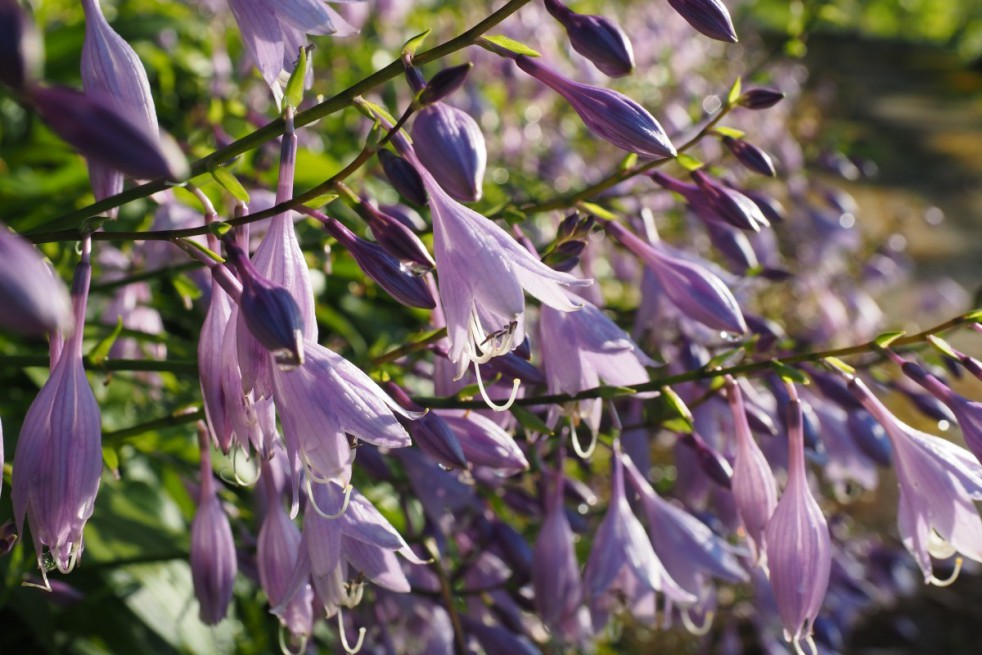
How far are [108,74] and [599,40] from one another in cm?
55

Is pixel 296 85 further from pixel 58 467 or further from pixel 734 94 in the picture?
pixel 734 94

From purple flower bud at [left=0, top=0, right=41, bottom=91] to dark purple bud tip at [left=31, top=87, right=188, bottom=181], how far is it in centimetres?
2

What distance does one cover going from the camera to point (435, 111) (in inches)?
42.3

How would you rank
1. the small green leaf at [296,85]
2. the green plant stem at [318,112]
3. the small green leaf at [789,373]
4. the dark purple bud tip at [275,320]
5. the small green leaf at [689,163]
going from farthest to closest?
the small green leaf at [689,163] < the small green leaf at [789,373] < the small green leaf at [296,85] < the green plant stem at [318,112] < the dark purple bud tip at [275,320]

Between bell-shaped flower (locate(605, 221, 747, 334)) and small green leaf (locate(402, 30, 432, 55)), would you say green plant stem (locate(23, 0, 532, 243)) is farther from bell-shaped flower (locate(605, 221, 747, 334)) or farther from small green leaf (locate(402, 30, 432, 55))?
bell-shaped flower (locate(605, 221, 747, 334))

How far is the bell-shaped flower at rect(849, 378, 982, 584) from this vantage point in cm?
137

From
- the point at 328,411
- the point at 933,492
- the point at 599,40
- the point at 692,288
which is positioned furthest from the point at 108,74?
the point at 933,492

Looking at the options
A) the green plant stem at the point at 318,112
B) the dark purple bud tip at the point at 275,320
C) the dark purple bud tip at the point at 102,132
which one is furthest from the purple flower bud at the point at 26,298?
the green plant stem at the point at 318,112

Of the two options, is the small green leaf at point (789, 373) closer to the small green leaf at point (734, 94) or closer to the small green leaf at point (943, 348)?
the small green leaf at point (943, 348)

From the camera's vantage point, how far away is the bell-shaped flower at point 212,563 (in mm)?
1446

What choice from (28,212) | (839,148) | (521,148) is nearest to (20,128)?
(28,212)

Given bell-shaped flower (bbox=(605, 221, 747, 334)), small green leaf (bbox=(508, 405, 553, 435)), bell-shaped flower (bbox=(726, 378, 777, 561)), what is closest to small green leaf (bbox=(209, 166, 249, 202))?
small green leaf (bbox=(508, 405, 553, 435))

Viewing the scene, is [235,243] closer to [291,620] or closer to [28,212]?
[291,620]

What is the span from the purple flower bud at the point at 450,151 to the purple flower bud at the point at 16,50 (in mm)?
458
